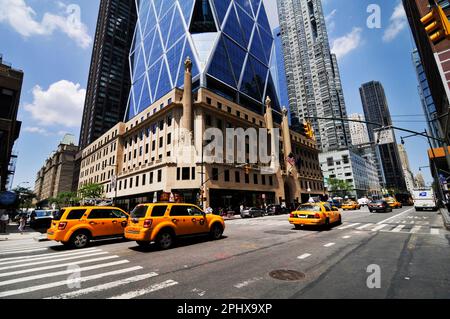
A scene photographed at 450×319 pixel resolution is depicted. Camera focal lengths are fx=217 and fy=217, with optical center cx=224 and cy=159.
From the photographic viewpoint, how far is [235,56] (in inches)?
2457

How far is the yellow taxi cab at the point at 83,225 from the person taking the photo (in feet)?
32.9

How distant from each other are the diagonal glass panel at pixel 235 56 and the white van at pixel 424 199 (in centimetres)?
4637

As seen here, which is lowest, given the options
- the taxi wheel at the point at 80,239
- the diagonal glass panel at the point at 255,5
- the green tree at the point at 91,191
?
the taxi wheel at the point at 80,239

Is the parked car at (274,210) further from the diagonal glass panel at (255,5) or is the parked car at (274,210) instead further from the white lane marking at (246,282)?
the diagonal glass panel at (255,5)

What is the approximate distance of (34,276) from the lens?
5891 millimetres

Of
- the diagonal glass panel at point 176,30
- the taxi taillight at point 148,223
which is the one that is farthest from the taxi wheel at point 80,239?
the diagonal glass panel at point 176,30

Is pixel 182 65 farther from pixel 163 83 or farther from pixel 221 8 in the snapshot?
pixel 221 8

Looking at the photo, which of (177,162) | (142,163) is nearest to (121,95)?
(142,163)

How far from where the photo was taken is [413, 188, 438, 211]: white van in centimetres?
3269

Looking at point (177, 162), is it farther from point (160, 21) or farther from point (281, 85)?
point (281, 85)

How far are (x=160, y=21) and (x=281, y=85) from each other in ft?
174

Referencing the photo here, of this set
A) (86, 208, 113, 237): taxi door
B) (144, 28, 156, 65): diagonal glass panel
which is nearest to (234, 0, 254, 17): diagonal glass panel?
(144, 28, 156, 65): diagonal glass panel
